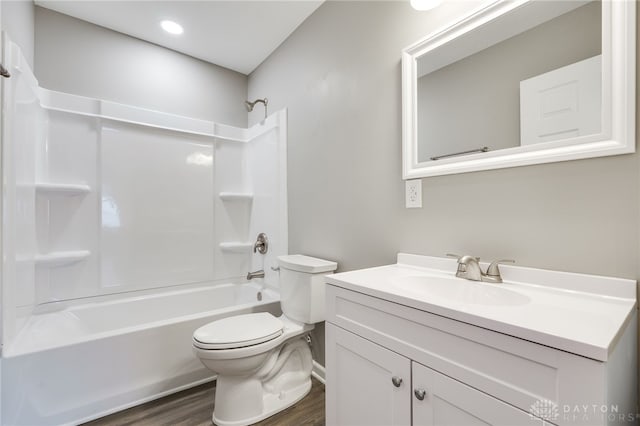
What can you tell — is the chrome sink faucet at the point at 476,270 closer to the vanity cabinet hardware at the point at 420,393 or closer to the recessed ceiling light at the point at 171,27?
the vanity cabinet hardware at the point at 420,393

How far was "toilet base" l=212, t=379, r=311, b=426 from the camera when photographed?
1460 millimetres

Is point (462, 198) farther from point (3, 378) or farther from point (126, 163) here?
point (126, 163)

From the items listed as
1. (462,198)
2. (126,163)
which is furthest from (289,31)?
(462,198)

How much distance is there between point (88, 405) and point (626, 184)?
8.18ft

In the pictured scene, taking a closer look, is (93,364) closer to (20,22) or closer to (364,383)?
(364,383)

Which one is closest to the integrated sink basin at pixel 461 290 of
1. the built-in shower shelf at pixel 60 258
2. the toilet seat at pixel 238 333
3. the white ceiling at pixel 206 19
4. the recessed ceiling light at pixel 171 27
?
the toilet seat at pixel 238 333

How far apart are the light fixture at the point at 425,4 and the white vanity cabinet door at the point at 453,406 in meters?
1.44

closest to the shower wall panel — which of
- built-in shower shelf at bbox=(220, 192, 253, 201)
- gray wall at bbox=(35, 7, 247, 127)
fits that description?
built-in shower shelf at bbox=(220, 192, 253, 201)

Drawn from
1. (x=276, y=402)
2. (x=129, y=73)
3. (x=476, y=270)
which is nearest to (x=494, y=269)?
(x=476, y=270)

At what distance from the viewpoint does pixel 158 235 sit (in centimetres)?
236

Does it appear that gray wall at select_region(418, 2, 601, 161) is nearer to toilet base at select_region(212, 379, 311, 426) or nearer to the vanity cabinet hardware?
the vanity cabinet hardware

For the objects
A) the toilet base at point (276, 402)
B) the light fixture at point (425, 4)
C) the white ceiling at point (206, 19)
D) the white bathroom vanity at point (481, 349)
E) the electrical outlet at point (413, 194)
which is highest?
the white ceiling at point (206, 19)

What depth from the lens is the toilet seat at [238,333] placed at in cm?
141

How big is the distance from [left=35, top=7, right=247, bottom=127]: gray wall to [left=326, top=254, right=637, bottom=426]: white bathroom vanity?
2.33 meters
